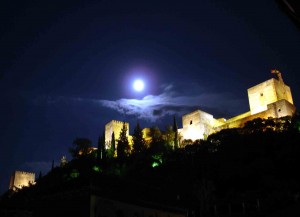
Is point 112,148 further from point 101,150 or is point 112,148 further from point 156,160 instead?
point 156,160

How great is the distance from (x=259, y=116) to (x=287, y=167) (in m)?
24.4

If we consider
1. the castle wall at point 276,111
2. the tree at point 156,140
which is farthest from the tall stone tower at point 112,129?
the castle wall at point 276,111

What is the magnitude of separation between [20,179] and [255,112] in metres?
71.8

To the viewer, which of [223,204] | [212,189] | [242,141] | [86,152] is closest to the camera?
[223,204]

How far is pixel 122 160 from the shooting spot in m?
69.4

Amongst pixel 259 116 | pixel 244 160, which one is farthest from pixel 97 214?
pixel 259 116

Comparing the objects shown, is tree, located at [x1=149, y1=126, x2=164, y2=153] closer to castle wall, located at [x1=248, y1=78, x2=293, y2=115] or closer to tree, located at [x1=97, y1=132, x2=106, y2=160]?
tree, located at [x1=97, y1=132, x2=106, y2=160]

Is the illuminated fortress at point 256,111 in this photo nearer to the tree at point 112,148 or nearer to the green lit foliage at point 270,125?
the green lit foliage at point 270,125

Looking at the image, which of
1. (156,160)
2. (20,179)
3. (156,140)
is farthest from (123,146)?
(20,179)

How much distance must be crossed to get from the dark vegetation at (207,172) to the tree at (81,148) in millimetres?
6366

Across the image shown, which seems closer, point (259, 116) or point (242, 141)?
point (242, 141)

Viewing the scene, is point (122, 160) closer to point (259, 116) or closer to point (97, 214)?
point (259, 116)

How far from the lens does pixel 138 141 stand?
250 feet

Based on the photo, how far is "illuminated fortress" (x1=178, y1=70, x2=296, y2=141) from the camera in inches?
2589
